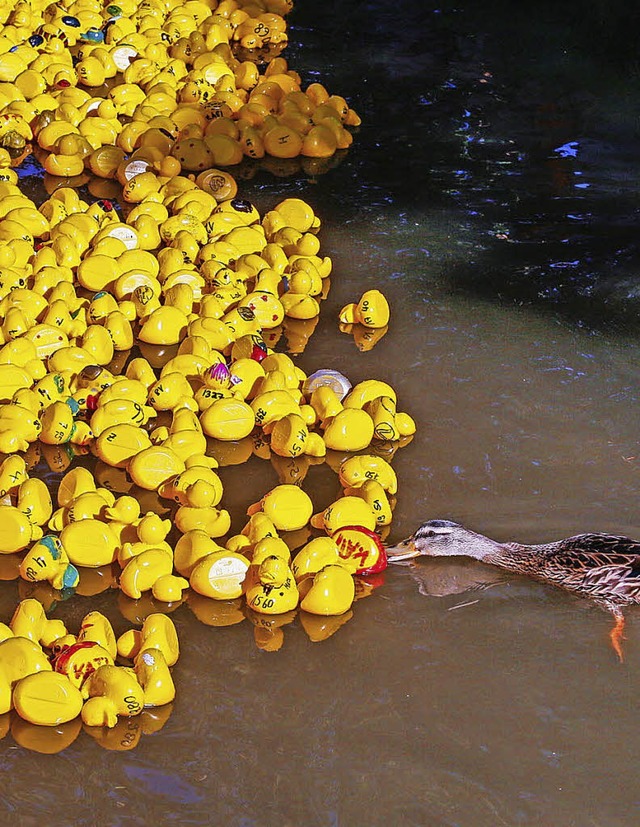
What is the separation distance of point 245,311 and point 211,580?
156 cm

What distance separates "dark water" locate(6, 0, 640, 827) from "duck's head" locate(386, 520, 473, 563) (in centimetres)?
5

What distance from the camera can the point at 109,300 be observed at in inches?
181

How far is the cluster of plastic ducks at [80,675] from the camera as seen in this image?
116 inches

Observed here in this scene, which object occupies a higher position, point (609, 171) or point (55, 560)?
point (55, 560)

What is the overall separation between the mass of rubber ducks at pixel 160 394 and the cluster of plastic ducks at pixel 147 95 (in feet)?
0.06

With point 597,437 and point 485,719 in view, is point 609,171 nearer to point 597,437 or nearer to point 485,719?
point 597,437

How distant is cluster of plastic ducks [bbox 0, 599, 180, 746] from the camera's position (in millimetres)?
2939

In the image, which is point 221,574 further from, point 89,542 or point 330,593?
point 89,542

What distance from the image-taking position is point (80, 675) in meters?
2.99

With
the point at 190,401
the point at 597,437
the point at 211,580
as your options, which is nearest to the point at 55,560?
the point at 211,580

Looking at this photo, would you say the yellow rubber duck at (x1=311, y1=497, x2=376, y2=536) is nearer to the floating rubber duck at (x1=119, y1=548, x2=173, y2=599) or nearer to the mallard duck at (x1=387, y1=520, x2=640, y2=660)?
the mallard duck at (x1=387, y1=520, x2=640, y2=660)

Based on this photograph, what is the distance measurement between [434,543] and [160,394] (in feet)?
4.00

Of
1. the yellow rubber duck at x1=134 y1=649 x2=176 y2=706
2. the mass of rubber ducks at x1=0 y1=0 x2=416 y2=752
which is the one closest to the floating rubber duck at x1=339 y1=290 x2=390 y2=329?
the mass of rubber ducks at x1=0 y1=0 x2=416 y2=752

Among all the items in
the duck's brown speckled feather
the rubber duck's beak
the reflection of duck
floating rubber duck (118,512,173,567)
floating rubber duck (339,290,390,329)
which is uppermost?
floating rubber duck (118,512,173,567)
